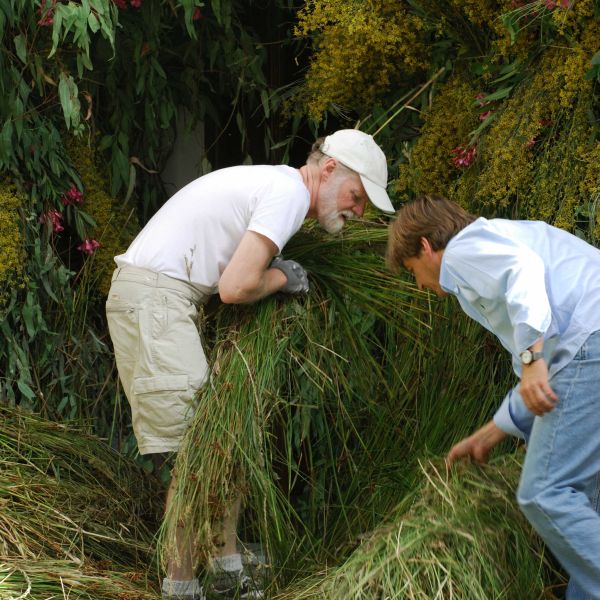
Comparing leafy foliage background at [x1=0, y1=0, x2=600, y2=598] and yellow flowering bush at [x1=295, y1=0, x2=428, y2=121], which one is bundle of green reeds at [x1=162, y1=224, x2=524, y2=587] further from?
yellow flowering bush at [x1=295, y1=0, x2=428, y2=121]

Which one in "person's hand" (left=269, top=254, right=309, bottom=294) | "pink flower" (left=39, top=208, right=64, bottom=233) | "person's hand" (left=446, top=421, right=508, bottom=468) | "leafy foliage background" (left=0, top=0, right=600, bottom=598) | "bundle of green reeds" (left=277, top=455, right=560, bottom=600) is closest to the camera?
"bundle of green reeds" (left=277, top=455, right=560, bottom=600)

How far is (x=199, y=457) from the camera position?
3.12 metres

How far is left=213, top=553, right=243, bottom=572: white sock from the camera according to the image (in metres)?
3.22

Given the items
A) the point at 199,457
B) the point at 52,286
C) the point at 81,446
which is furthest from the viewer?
the point at 52,286

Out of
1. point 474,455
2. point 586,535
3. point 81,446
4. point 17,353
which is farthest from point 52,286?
point 586,535

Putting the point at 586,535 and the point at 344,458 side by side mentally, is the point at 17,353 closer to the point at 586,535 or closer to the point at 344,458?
the point at 344,458

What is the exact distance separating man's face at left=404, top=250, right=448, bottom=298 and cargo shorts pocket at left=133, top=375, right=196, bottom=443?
30.9 inches

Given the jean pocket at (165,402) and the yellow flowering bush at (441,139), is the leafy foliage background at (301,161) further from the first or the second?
the jean pocket at (165,402)

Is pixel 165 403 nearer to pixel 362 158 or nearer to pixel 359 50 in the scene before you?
pixel 362 158

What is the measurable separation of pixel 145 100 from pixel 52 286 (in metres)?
0.80

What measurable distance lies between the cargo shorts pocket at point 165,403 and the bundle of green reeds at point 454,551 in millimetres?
616

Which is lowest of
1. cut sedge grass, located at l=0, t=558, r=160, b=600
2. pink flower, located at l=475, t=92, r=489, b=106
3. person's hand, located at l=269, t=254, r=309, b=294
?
cut sedge grass, located at l=0, t=558, r=160, b=600

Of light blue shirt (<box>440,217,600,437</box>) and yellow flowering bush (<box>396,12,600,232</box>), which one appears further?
yellow flowering bush (<box>396,12,600,232</box>)

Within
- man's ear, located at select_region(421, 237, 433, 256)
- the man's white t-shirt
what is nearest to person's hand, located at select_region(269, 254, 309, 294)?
the man's white t-shirt
